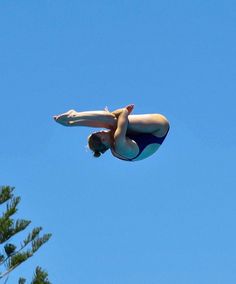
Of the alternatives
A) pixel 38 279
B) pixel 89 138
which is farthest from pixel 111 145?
pixel 38 279

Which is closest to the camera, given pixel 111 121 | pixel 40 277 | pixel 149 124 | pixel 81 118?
pixel 81 118

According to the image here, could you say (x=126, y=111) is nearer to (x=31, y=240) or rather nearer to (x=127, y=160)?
(x=127, y=160)

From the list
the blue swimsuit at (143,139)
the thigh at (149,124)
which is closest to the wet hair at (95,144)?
the blue swimsuit at (143,139)

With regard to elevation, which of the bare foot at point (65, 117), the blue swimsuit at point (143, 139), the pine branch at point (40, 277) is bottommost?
the bare foot at point (65, 117)

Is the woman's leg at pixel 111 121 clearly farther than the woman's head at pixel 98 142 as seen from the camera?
No

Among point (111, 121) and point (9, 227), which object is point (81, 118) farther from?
point (9, 227)

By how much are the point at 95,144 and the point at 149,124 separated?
0.68 meters

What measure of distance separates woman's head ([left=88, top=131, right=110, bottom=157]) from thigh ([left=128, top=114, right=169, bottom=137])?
313 mm

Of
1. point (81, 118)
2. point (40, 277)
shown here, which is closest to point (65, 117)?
point (81, 118)

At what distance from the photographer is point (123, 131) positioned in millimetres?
9750

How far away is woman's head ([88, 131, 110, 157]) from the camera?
32.4 ft

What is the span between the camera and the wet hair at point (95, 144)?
9.87m

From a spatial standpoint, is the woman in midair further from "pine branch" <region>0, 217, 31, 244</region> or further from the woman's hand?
"pine branch" <region>0, 217, 31, 244</region>

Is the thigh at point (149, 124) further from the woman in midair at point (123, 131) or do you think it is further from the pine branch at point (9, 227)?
the pine branch at point (9, 227)
